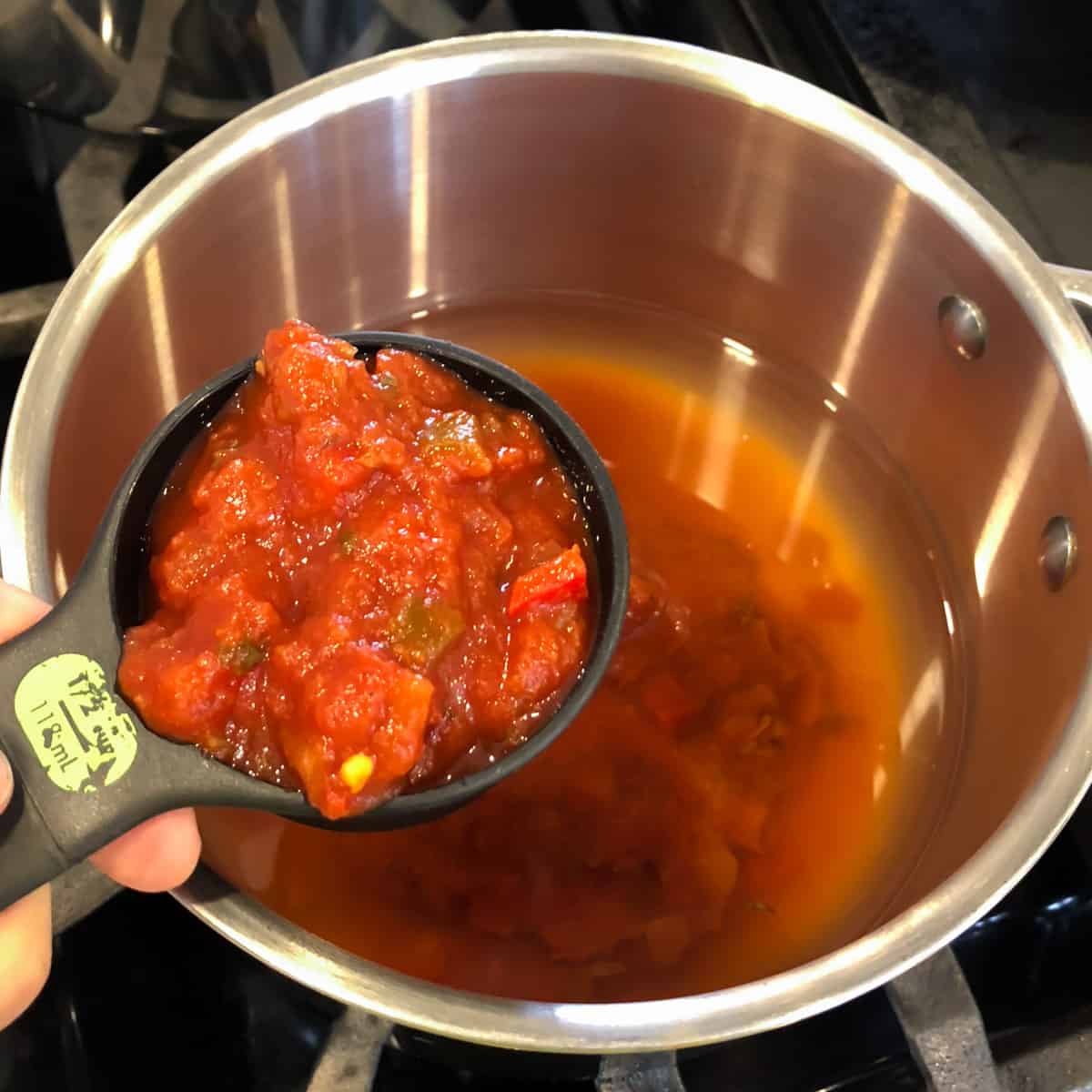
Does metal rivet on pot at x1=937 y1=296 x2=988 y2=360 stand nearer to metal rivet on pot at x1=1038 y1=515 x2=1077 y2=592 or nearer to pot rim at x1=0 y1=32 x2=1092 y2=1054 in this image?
pot rim at x1=0 y1=32 x2=1092 y2=1054

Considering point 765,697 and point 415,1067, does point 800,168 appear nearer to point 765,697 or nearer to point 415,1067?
point 765,697

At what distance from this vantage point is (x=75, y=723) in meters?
0.62

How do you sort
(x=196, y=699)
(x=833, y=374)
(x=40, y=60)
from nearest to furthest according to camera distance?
(x=196, y=699), (x=40, y=60), (x=833, y=374)

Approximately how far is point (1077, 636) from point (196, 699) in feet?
2.15

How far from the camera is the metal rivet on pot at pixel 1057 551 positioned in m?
0.93

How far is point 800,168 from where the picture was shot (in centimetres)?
105

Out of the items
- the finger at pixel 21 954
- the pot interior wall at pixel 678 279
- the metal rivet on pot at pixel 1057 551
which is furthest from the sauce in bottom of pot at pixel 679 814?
the finger at pixel 21 954

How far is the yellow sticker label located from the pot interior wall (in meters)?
0.19

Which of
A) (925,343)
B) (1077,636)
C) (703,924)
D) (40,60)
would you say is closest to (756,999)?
(703,924)

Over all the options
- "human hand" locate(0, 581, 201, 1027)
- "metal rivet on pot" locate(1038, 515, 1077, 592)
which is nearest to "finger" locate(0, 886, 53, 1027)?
"human hand" locate(0, 581, 201, 1027)

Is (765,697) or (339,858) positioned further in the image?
(765,697)

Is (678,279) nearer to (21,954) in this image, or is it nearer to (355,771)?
(355,771)

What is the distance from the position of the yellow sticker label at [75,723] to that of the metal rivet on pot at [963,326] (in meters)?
0.78

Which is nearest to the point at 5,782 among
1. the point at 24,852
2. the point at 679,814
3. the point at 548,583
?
the point at 24,852
